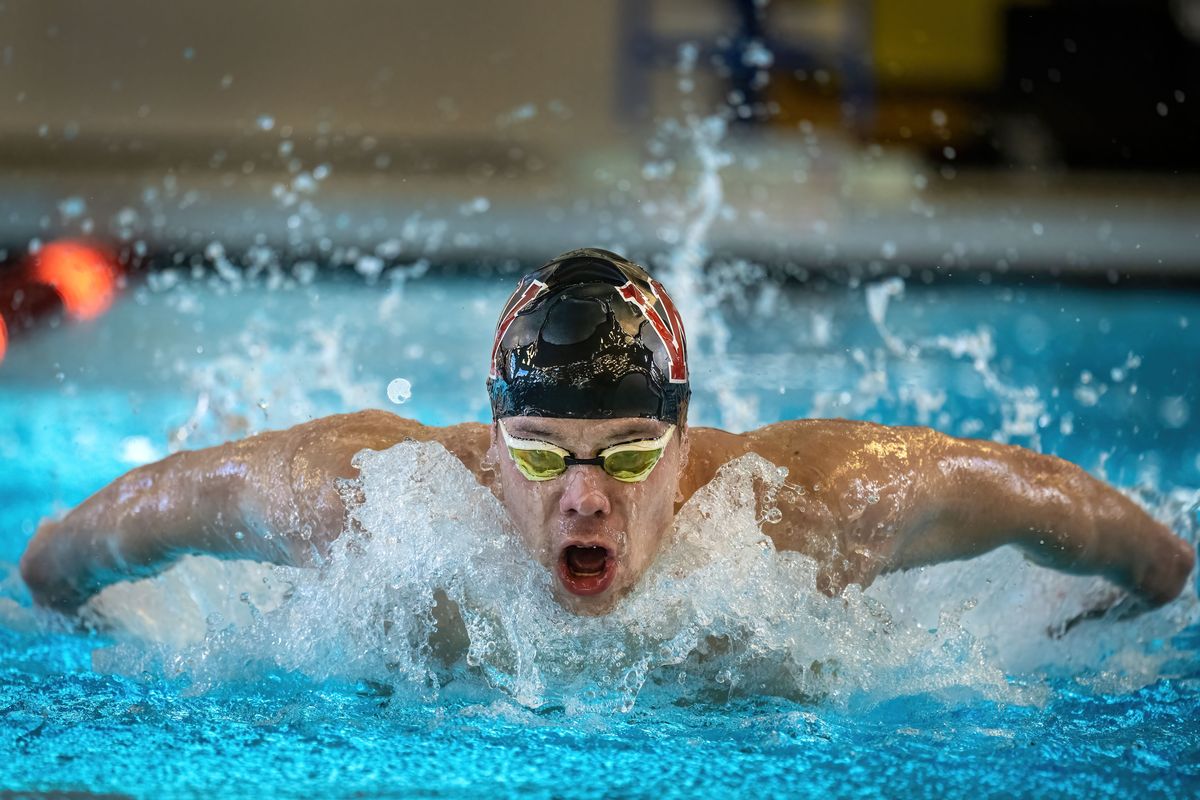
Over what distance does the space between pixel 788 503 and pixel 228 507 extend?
3.73 feet

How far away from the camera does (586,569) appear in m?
2.31

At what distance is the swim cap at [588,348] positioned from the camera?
7.50 feet

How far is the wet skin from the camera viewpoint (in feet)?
8.36

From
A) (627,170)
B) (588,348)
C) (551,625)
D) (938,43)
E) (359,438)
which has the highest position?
(938,43)

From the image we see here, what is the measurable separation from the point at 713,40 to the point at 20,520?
6.42 meters

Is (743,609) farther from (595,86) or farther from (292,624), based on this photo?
(595,86)

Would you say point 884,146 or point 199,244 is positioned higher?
point 884,146

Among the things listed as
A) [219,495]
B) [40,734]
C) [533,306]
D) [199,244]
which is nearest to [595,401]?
[533,306]

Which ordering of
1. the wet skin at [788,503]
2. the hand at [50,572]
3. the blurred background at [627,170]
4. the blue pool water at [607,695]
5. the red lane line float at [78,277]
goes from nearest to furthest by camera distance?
the blue pool water at [607,695] < the wet skin at [788,503] < the hand at [50,572] < the red lane line float at [78,277] < the blurred background at [627,170]

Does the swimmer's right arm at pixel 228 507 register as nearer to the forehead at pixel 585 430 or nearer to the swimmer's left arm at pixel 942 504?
the forehead at pixel 585 430

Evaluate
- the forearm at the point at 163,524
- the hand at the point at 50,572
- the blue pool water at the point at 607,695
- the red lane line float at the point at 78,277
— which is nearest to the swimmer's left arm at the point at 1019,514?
the blue pool water at the point at 607,695

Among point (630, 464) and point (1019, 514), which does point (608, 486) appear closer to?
point (630, 464)

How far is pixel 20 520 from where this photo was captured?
13.6ft

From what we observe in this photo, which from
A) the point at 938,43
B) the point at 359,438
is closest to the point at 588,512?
the point at 359,438
